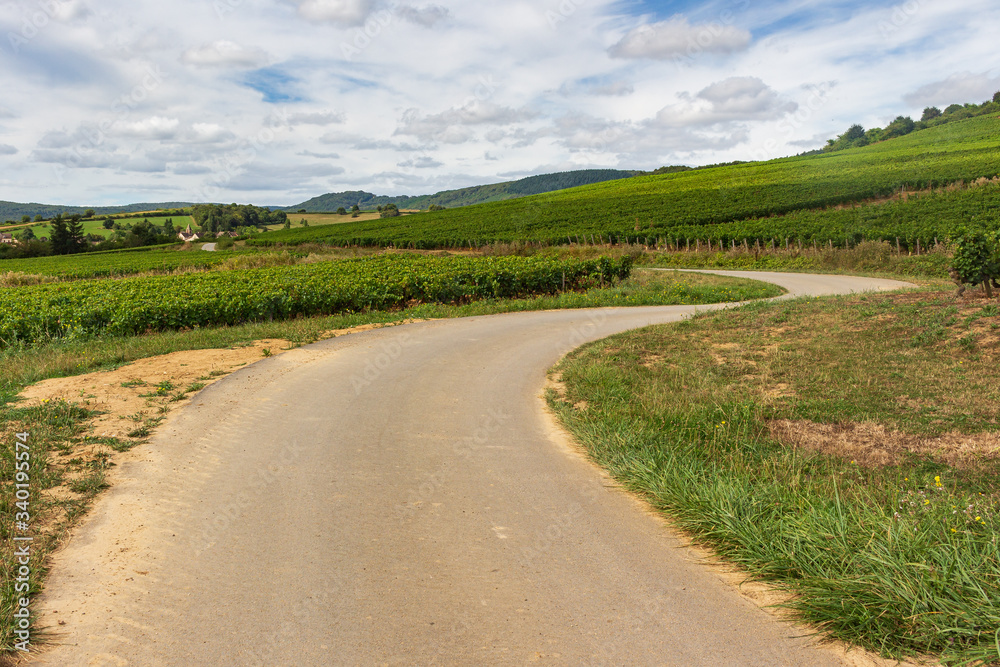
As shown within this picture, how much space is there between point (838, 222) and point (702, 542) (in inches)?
1723

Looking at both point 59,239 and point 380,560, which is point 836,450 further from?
point 59,239

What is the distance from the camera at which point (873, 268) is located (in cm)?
3169

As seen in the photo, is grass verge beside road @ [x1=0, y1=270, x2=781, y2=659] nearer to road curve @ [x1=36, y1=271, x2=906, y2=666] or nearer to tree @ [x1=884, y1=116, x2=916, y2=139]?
road curve @ [x1=36, y1=271, x2=906, y2=666]

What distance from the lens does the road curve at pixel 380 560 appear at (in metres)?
3.60

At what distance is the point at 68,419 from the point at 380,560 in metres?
5.41

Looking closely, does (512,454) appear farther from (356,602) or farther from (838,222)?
(838,222)

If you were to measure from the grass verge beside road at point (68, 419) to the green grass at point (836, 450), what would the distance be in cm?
493

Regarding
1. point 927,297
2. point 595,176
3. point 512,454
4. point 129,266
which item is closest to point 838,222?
point 927,297

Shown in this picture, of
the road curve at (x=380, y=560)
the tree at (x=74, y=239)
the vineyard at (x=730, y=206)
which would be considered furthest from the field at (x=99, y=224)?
the road curve at (x=380, y=560)

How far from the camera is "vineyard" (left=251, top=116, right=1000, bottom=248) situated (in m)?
45.1

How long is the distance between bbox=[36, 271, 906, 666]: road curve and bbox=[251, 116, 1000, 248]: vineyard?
36.1 meters

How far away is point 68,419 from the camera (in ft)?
24.8

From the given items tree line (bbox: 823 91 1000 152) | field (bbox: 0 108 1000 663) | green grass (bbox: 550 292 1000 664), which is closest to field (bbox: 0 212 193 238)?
field (bbox: 0 108 1000 663)

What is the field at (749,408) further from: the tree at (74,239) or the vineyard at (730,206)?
the tree at (74,239)
